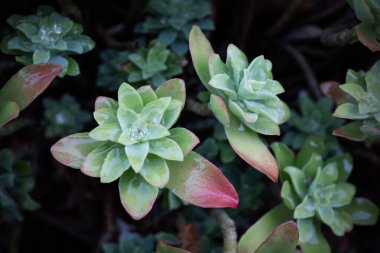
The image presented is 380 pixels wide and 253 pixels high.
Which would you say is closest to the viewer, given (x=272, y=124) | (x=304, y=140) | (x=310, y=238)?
(x=272, y=124)

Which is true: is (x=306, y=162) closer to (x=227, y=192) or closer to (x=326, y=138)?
(x=326, y=138)

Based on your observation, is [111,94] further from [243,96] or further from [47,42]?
[243,96]

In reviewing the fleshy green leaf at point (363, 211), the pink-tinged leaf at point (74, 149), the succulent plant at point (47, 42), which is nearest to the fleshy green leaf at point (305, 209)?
the fleshy green leaf at point (363, 211)

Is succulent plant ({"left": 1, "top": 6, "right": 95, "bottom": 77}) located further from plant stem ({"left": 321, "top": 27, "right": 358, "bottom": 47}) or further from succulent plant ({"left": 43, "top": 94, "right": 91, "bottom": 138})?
plant stem ({"left": 321, "top": 27, "right": 358, "bottom": 47})

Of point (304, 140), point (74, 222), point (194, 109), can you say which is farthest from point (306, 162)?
point (74, 222)

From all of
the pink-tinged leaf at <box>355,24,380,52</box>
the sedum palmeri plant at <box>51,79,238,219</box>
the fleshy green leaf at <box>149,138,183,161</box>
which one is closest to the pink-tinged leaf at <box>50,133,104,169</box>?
the sedum palmeri plant at <box>51,79,238,219</box>

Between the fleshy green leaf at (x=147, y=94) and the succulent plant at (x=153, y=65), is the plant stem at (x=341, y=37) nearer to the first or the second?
the succulent plant at (x=153, y=65)
